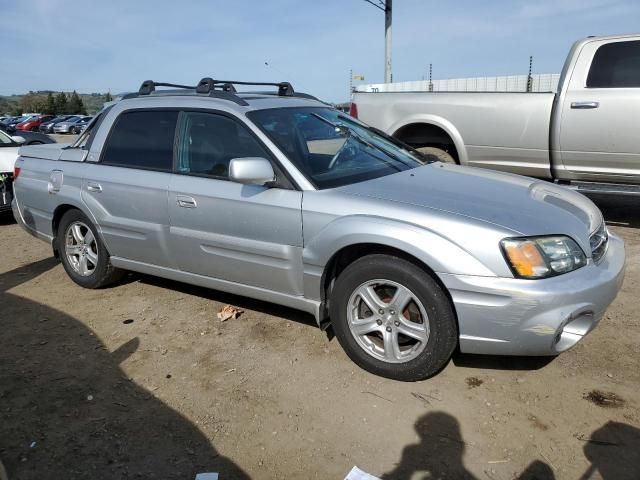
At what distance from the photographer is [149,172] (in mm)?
4184

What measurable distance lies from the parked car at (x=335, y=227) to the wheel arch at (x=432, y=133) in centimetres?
255

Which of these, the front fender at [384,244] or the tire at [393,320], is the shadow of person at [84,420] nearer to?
the tire at [393,320]

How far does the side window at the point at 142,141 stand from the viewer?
13.6 ft

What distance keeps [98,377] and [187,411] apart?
0.76 m

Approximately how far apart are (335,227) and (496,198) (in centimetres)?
99

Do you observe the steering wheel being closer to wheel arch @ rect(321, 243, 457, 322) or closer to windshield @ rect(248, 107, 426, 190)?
windshield @ rect(248, 107, 426, 190)

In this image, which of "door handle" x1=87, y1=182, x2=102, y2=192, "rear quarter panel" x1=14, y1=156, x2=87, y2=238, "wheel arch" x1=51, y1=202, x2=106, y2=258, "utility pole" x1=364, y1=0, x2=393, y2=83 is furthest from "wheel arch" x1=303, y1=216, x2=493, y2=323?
"utility pole" x1=364, y1=0, x2=393, y2=83

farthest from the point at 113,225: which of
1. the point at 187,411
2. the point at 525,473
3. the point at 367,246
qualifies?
the point at 525,473

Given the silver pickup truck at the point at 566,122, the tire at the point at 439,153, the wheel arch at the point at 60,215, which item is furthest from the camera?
the tire at the point at 439,153

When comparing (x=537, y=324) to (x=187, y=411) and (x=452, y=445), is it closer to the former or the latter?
(x=452, y=445)

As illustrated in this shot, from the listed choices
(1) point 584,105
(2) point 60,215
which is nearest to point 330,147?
(2) point 60,215

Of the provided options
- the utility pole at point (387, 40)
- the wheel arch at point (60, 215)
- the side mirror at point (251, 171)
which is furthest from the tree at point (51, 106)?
the side mirror at point (251, 171)

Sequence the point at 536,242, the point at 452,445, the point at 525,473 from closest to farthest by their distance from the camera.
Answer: the point at 525,473
the point at 452,445
the point at 536,242

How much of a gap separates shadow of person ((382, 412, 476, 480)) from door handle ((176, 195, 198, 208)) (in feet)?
6.79
